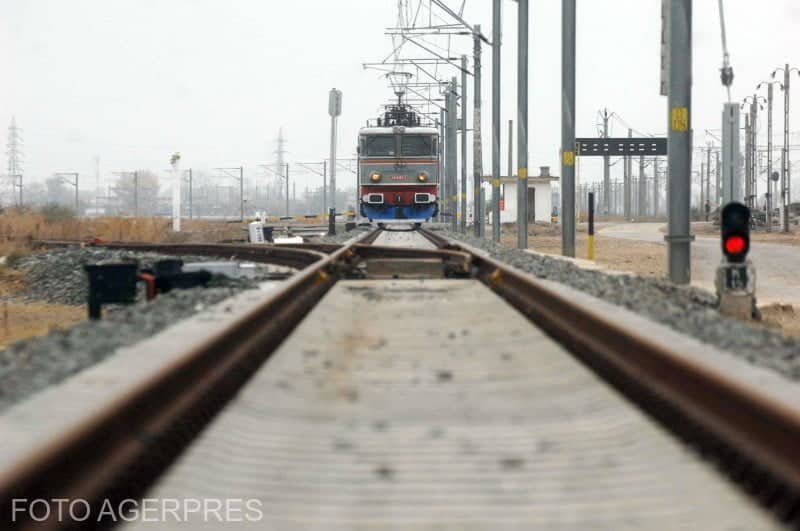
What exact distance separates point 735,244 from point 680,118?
3.97m

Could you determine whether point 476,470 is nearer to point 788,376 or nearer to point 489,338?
point 788,376

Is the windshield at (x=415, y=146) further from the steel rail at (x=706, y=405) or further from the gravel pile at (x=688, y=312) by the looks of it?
the steel rail at (x=706, y=405)

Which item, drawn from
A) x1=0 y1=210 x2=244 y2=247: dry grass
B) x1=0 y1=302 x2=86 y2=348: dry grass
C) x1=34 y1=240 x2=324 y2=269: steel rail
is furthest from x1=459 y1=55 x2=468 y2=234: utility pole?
x1=0 y1=302 x2=86 y2=348: dry grass

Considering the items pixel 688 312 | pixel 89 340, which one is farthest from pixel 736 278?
pixel 89 340

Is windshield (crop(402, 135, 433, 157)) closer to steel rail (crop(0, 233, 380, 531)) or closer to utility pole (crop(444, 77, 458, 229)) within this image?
utility pole (crop(444, 77, 458, 229))

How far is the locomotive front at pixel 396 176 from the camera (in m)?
36.7

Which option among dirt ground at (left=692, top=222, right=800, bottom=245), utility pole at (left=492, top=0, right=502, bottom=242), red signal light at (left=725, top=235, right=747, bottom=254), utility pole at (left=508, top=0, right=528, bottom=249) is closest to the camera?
red signal light at (left=725, top=235, right=747, bottom=254)

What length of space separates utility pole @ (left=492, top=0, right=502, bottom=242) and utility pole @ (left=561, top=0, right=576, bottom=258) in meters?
10.5

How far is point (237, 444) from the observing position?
14.5ft

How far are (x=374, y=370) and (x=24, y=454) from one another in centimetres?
327

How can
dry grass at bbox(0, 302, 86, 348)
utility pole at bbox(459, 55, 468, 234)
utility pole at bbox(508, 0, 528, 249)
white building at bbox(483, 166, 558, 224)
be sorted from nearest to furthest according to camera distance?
1. dry grass at bbox(0, 302, 86, 348)
2. utility pole at bbox(508, 0, 528, 249)
3. utility pole at bbox(459, 55, 468, 234)
4. white building at bbox(483, 166, 558, 224)

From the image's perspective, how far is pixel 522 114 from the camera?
1125 inches

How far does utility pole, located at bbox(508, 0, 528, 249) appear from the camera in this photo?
28.1 metres

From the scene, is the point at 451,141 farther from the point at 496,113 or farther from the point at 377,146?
the point at 496,113
